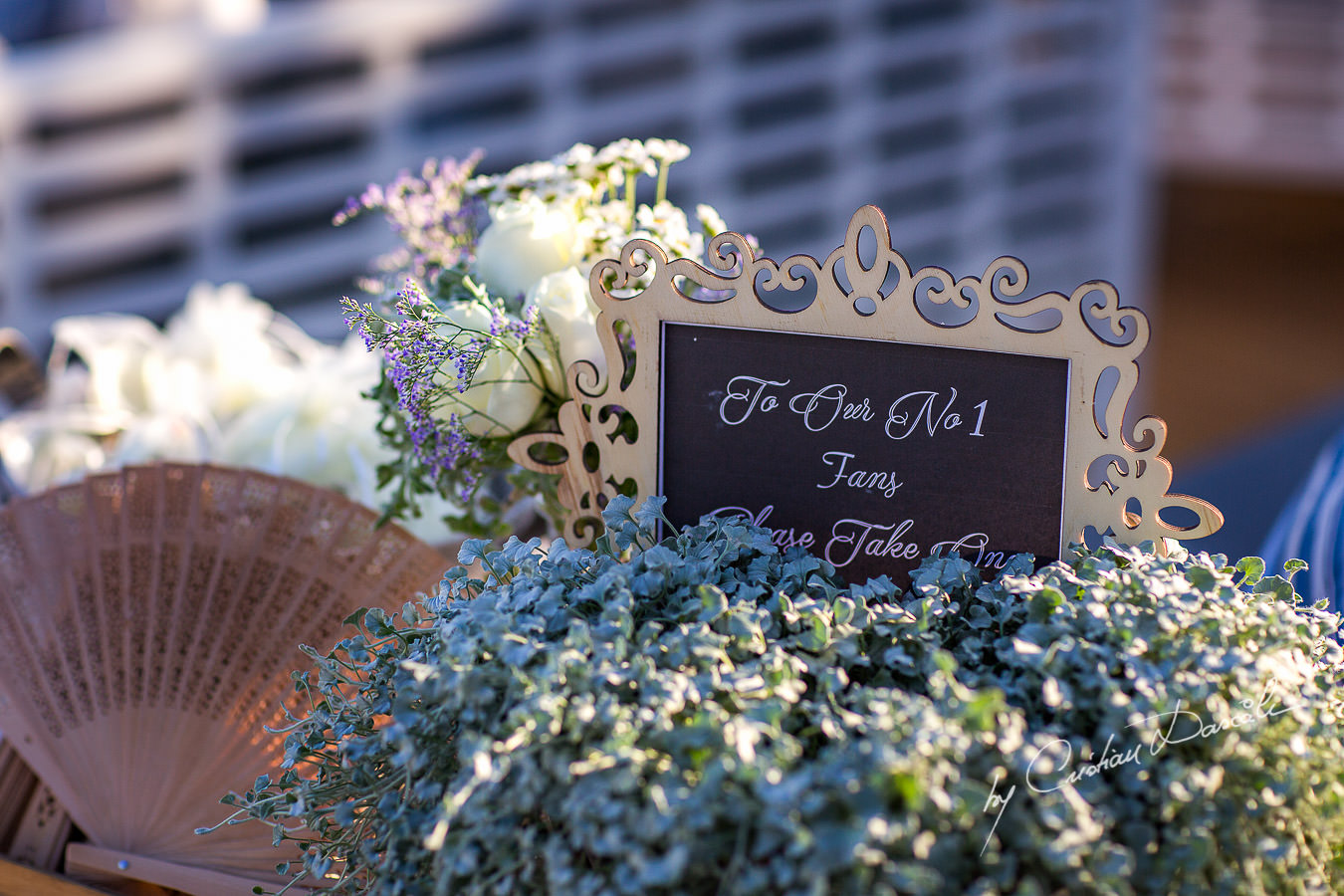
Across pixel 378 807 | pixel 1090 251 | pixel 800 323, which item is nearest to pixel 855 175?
pixel 1090 251

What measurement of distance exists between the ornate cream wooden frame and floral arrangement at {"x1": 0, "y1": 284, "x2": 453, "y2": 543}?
0.23 m

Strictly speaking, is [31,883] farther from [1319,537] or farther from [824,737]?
[1319,537]

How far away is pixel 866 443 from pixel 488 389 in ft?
0.94

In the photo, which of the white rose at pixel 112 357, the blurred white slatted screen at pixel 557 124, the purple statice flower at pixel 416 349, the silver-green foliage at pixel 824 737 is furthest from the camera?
the blurred white slatted screen at pixel 557 124

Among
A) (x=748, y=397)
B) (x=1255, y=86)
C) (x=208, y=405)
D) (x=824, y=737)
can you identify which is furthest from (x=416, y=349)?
(x=1255, y=86)

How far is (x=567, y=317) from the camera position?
78 cm

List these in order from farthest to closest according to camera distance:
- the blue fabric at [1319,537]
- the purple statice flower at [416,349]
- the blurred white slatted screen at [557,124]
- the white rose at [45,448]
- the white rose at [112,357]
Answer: the blurred white slatted screen at [557,124], the white rose at [112,357], the white rose at [45,448], the blue fabric at [1319,537], the purple statice flower at [416,349]

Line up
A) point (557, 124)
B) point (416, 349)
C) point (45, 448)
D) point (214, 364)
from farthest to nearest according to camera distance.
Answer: point (557, 124), point (214, 364), point (45, 448), point (416, 349)

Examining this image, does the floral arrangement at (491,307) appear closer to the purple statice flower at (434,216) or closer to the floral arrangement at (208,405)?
the purple statice flower at (434,216)

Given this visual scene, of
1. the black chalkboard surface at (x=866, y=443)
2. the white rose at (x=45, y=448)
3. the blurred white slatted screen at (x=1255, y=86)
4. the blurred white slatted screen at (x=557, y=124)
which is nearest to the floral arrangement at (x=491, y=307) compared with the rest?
the black chalkboard surface at (x=866, y=443)

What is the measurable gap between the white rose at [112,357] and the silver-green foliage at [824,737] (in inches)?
30.2

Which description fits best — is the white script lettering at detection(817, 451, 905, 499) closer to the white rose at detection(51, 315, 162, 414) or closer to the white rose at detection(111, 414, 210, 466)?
the white rose at detection(111, 414, 210, 466)

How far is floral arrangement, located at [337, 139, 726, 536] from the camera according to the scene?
73 centimetres

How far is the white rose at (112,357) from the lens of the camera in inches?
49.6
